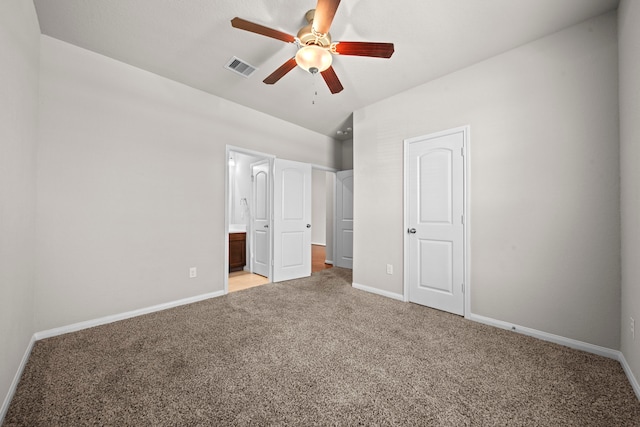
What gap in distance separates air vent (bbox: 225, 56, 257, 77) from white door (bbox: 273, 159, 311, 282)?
4.93 feet

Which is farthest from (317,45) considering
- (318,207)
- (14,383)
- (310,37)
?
(318,207)

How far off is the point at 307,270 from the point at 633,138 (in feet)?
13.3

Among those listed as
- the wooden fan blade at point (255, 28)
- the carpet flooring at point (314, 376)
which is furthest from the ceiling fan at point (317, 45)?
the carpet flooring at point (314, 376)

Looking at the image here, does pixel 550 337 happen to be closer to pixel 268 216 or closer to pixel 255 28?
pixel 255 28

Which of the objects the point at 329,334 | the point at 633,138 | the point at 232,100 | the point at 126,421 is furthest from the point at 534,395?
the point at 232,100

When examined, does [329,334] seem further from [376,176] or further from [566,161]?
[566,161]

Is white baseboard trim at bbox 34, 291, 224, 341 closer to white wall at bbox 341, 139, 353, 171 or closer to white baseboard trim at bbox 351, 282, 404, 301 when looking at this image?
white baseboard trim at bbox 351, 282, 404, 301

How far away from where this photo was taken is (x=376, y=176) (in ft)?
12.1

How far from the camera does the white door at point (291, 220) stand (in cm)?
425

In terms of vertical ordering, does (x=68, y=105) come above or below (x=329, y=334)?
above

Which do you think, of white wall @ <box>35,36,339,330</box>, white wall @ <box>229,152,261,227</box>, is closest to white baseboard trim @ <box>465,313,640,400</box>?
white wall @ <box>35,36,339,330</box>

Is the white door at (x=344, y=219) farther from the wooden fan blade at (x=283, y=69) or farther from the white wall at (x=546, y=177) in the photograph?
Result: the wooden fan blade at (x=283, y=69)

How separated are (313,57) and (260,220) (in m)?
3.22

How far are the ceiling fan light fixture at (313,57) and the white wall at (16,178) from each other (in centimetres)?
171
